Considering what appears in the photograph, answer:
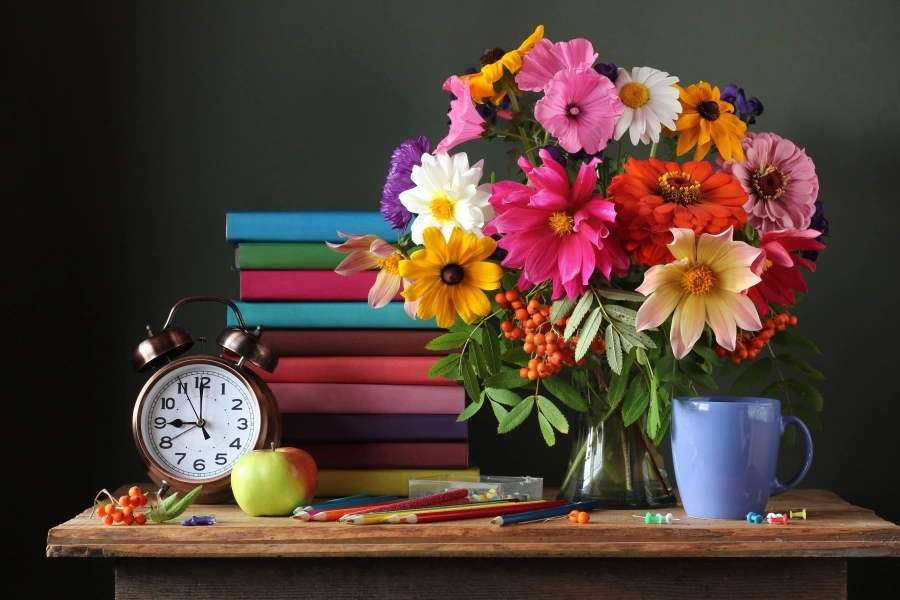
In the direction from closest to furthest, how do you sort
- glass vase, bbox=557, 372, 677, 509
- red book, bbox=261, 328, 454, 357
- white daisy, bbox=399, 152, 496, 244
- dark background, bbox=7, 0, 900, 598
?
white daisy, bbox=399, 152, 496, 244, glass vase, bbox=557, 372, 677, 509, red book, bbox=261, 328, 454, 357, dark background, bbox=7, 0, 900, 598

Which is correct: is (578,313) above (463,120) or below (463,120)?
below

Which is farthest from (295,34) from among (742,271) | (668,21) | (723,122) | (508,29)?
(742,271)

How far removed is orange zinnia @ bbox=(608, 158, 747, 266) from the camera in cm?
93

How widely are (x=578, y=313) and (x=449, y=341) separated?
0.61 ft

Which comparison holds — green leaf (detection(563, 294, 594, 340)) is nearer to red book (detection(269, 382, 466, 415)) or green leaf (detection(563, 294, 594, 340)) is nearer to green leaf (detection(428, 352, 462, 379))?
green leaf (detection(428, 352, 462, 379))

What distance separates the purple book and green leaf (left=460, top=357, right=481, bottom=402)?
0.40 feet

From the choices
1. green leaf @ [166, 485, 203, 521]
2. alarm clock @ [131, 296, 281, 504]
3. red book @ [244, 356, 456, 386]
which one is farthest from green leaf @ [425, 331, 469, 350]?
green leaf @ [166, 485, 203, 521]

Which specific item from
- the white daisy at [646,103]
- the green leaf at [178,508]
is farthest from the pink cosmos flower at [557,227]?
the green leaf at [178,508]

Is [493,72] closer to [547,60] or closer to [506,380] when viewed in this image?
[547,60]

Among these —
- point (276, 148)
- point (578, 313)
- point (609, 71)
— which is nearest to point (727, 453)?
point (578, 313)

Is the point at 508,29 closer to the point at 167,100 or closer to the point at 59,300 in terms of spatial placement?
the point at 167,100

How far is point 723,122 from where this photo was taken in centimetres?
104

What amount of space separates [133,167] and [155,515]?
1.97 ft

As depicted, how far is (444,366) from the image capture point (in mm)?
1097
